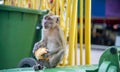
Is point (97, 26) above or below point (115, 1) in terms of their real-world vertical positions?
below

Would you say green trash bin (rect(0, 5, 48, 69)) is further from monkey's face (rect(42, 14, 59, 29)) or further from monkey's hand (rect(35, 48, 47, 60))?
monkey's hand (rect(35, 48, 47, 60))

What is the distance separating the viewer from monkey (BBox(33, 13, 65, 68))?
2.40m

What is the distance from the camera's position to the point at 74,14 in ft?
10.1

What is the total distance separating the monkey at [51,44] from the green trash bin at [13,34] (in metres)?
0.90

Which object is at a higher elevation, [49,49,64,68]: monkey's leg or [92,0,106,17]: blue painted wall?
[92,0,106,17]: blue painted wall

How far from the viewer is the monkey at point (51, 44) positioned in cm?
240

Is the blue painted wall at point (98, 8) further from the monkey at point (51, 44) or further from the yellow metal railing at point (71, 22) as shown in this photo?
the monkey at point (51, 44)

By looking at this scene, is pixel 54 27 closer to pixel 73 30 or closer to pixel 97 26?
pixel 73 30

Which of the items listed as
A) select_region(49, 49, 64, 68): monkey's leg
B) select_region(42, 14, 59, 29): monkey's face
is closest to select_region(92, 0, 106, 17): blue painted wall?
select_region(42, 14, 59, 29): monkey's face

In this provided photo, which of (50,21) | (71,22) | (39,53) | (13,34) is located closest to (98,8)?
(13,34)

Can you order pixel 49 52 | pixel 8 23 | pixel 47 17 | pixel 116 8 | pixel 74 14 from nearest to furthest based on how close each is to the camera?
pixel 49 52
pixel 47 17
pixel 74 14
pixel 8 23
pixel 116 8

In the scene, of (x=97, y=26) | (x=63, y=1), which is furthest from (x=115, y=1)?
(x=63, y=1)

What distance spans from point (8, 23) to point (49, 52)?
1189 mm

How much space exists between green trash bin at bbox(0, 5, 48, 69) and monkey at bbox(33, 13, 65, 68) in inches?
35.4
